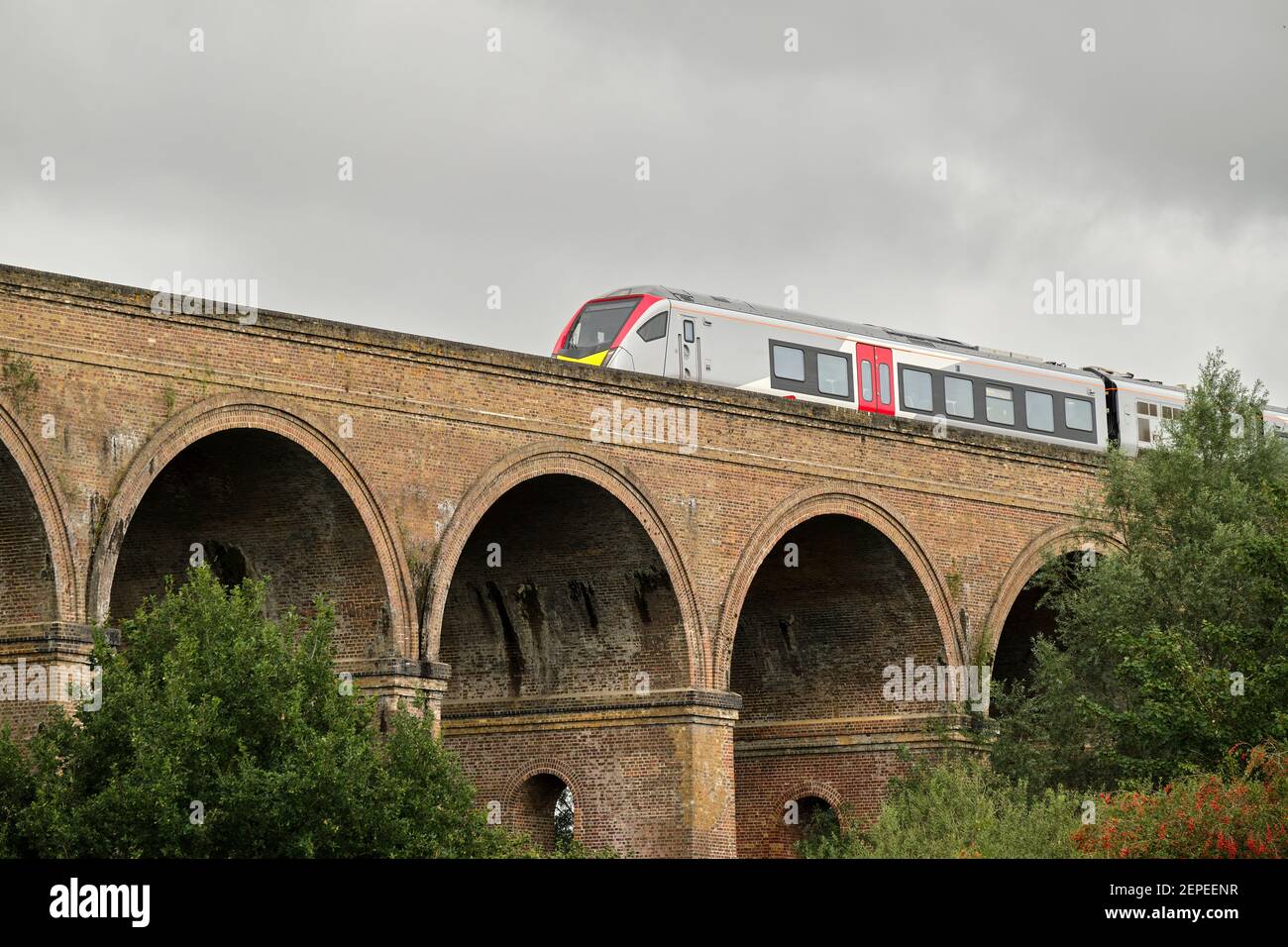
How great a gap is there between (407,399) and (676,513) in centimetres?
453

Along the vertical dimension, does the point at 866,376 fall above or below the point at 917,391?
above

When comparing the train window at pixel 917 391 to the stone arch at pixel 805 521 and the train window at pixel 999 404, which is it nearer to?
the train window at pixel 999 404

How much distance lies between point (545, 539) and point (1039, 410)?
12259mm

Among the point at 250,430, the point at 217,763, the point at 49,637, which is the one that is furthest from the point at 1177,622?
the point at 49,637

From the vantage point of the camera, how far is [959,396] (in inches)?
1405

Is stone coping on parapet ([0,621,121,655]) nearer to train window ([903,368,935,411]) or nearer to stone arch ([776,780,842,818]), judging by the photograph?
stone arch ([776,780,842,818])

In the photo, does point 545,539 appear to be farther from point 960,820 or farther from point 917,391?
point 917,391

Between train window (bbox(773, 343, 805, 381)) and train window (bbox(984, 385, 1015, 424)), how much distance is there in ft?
14.0

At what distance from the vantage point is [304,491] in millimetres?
25375

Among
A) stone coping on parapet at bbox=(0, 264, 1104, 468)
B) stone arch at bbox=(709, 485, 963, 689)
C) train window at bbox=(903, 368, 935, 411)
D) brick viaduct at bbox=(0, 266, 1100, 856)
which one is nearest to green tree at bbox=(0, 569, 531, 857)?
brick viaduct at bbox=(0, 266, 1100, 856)
